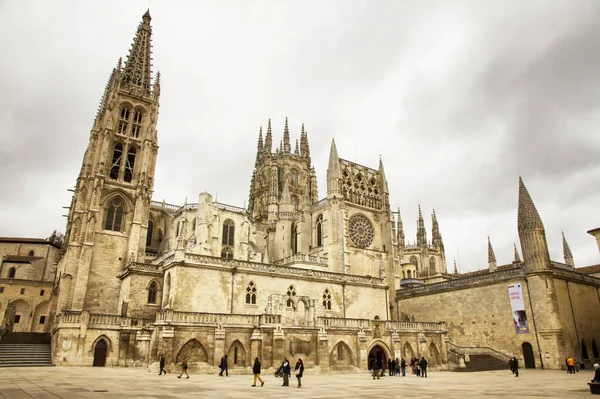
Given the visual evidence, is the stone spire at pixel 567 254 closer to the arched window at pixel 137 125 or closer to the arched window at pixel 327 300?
the arched window at pixel 327 300

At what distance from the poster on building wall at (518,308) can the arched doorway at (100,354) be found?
2940 centimetres

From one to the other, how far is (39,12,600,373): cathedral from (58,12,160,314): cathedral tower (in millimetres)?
126

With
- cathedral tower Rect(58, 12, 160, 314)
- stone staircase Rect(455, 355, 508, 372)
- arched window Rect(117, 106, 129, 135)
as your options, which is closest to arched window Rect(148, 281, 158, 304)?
cathedral tower Rect(58, 12, 160, 314)

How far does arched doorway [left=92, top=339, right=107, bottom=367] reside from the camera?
88.8ft

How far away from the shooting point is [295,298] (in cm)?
2766

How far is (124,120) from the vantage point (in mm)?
46625

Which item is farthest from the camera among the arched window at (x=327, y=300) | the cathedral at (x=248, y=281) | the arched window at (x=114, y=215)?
the arched window at (x=114, y=215)

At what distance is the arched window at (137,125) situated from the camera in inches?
1853

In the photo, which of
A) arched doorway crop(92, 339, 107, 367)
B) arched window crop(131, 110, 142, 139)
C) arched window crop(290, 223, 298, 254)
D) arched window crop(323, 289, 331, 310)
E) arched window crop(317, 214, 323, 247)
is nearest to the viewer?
arched doorway crop(92, 339, 107, 367)

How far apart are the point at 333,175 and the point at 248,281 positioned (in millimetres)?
18478

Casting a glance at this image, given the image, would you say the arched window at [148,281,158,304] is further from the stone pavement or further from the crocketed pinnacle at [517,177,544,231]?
the crocketed pinnacle at [517,177,544,231]

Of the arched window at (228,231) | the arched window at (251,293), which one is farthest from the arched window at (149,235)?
the arched window at (251,293)

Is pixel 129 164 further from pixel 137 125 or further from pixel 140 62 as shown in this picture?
pixel 140 62

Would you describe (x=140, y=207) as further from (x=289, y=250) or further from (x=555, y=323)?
(x=555, y=323)
